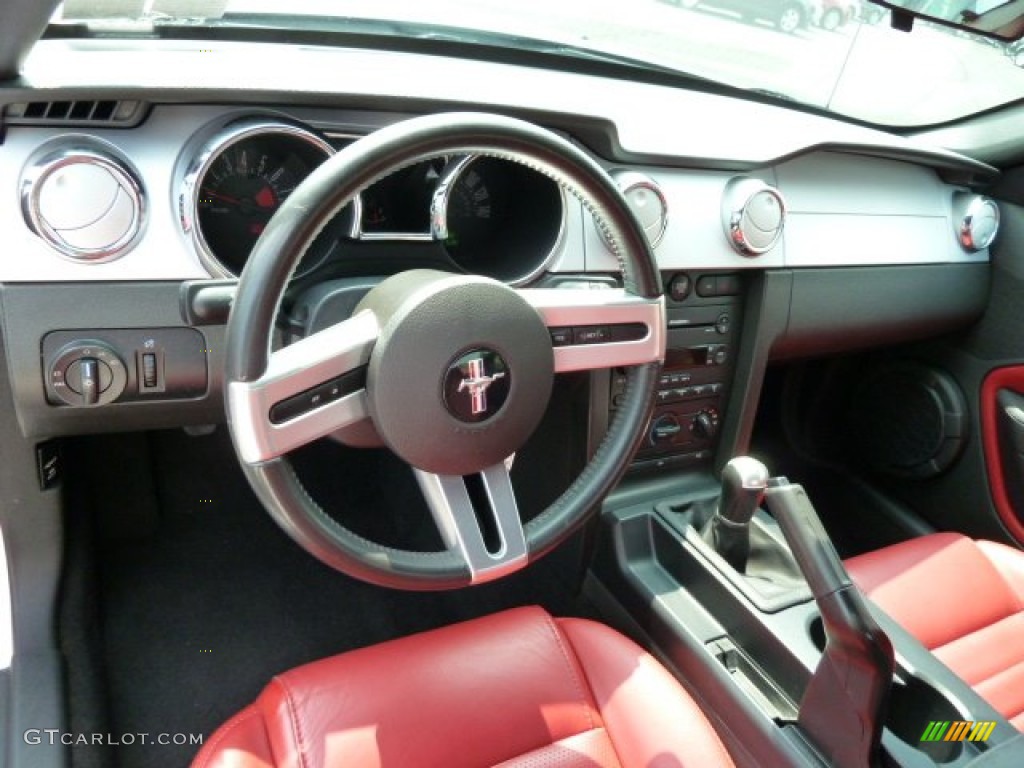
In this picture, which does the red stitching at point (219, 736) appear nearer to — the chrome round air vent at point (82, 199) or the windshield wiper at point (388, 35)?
the chrome round air vent at point (82, 199)

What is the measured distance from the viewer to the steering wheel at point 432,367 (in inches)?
31.1

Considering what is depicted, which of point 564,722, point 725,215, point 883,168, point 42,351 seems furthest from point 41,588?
point 883,168

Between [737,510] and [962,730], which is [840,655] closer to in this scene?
[962,730]

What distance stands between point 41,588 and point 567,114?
1.14 meters

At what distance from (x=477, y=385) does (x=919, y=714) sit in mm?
810

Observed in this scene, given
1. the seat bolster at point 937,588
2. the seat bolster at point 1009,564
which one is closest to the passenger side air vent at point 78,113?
the seat bolster at point 937,588

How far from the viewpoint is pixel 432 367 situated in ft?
2.83

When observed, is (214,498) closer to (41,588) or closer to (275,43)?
(41,588)

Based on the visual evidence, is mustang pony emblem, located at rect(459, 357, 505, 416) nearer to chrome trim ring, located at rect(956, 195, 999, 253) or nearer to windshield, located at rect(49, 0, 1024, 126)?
windshield, located at rect(49, 0, 1024, 126)

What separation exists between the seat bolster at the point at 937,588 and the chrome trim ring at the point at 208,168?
3.76ft

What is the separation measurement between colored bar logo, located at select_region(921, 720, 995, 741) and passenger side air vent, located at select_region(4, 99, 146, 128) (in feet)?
4.33

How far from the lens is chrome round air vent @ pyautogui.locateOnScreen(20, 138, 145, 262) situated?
0.96 meters

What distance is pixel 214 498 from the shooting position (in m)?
1.82

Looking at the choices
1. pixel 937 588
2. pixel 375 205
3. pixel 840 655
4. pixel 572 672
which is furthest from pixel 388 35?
pixel 937 588
